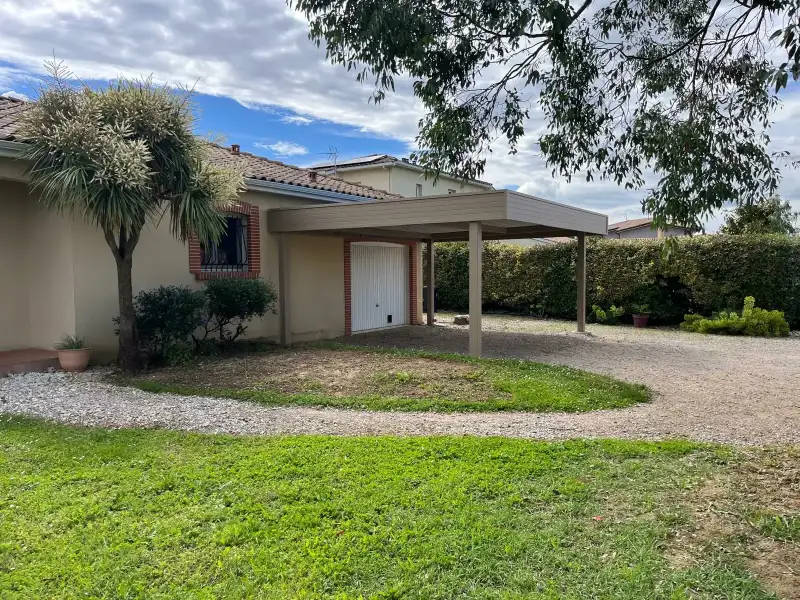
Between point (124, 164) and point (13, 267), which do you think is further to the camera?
point (13, 267)

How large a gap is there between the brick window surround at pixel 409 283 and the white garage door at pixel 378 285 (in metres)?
0.13

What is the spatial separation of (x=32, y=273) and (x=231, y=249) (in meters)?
3.42

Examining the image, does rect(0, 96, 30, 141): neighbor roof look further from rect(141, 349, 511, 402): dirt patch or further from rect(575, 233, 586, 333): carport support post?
rect(575, 233, 586, 333): carport support post

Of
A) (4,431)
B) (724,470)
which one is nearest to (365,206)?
(4,431)

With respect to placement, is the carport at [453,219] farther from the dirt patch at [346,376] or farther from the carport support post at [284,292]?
the dirt patch at [346,376]

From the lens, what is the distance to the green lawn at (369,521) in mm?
2965

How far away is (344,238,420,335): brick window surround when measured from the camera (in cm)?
1427

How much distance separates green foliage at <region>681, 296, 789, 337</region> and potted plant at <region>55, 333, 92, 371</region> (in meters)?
13.8

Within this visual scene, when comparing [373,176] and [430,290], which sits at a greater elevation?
[373,176]

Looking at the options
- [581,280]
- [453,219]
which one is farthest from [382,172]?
[453,219]

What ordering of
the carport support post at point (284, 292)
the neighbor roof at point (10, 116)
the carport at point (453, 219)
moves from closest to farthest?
the neighbor roof at point (10, 116)
the carport at point (453, 219)
the carport support post at point (284, 292)

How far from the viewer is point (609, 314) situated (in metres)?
17.5

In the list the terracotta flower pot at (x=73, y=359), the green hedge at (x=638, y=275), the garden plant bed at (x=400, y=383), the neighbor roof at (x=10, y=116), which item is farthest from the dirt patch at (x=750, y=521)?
the neighbor roof at (x=10, y=116)

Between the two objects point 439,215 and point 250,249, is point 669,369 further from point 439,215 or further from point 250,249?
point 250,249
